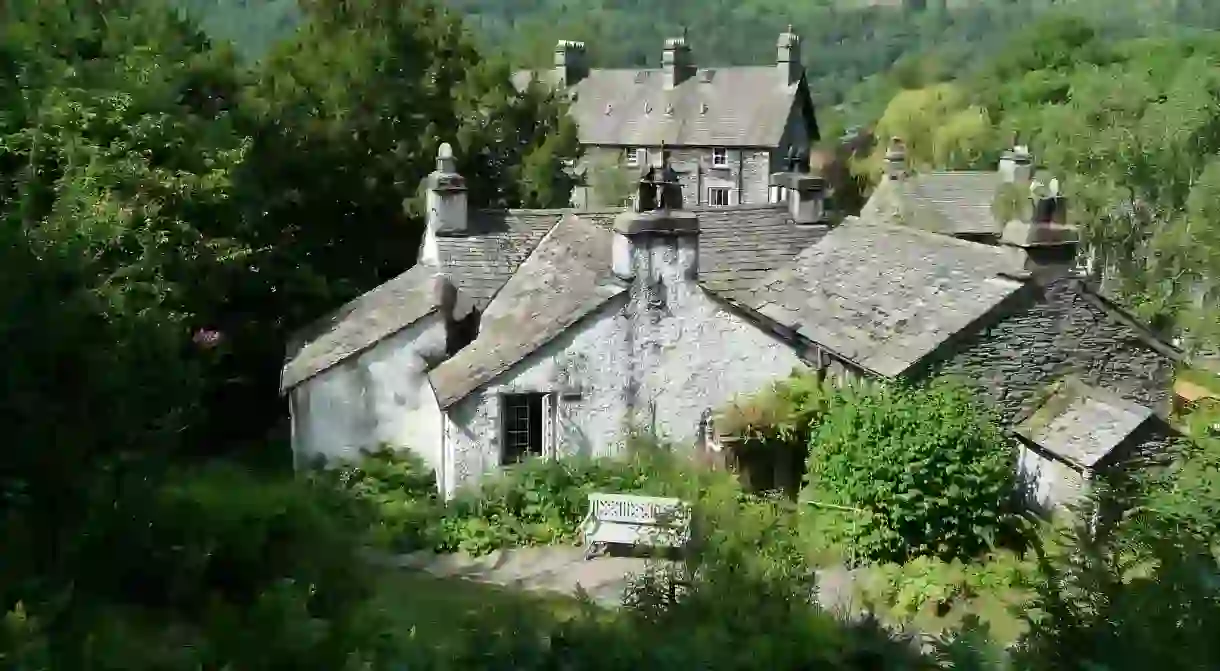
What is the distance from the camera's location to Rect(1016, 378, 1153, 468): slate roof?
15.7 m

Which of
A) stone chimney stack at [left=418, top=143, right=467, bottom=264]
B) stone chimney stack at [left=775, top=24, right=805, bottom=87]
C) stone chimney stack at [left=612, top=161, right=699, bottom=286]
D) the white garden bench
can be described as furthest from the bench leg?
stone chimney stack at [left=775, top=24, right=805, bottom=87]

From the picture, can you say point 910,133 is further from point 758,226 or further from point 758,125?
point 758,226

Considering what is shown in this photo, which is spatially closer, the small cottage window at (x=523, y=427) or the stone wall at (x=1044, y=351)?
the stone wall at (x=1044, y=351)

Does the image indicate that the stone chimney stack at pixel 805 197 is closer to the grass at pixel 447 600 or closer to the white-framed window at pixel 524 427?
the white-framed window at pixel 524 427

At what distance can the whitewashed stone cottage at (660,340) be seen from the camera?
1689cm

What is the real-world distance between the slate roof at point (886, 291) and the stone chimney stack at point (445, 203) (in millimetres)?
5481

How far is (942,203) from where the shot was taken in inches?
1497

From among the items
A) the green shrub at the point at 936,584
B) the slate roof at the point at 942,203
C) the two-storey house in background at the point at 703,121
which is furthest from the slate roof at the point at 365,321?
the two-storey house in background at the point at 703,121

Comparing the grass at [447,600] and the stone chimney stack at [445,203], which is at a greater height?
the stone chimney stack at [445,203]

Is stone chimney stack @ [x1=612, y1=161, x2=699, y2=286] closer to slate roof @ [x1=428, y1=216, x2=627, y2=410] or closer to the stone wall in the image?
slate roof @ [x1=428, y1=216, x2=627, y2=410]

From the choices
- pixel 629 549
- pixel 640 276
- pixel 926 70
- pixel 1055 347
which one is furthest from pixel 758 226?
pixel 926 70

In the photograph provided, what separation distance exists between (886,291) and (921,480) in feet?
13.3

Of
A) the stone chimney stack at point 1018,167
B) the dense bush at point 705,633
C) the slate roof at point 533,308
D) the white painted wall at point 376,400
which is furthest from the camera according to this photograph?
the stone chimney stack at point 1018,167

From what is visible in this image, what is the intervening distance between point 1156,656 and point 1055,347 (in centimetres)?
1073
